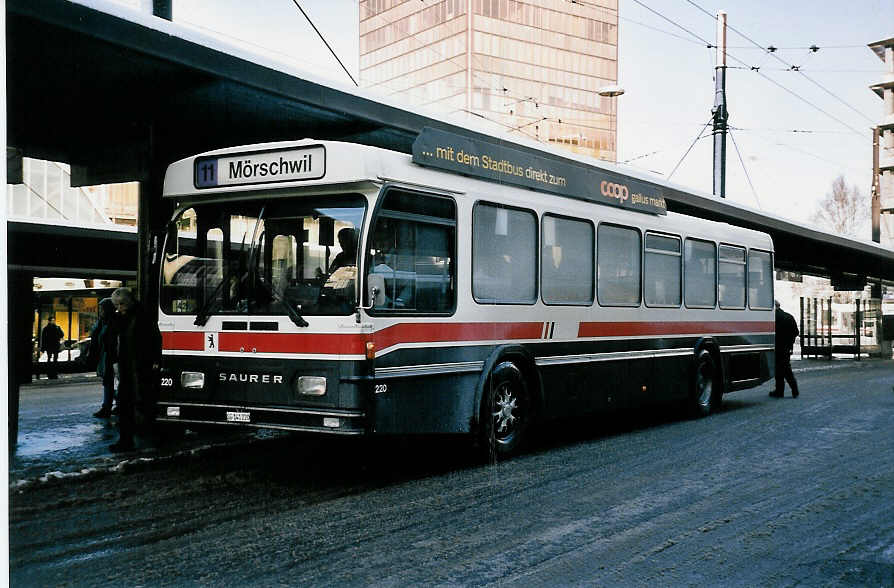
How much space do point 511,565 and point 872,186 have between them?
4409 centimetres

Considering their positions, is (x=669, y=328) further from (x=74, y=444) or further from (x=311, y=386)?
(x=74, y=444)

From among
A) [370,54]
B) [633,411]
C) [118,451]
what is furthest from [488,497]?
[370,54]

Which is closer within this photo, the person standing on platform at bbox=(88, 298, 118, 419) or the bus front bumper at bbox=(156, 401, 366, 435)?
the bus front bumper at bbox=(156, 401, 366, 435)

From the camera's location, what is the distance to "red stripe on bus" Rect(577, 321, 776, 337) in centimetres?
1100

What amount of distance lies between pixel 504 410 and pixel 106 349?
6.05m

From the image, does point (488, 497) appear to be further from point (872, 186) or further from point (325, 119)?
point (872, 186)

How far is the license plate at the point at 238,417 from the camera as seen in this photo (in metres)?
7.96

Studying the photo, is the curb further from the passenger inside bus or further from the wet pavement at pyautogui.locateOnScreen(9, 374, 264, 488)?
the passenger inside bus

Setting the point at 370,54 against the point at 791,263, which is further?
the point at 370,54

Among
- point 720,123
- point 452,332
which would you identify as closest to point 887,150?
point 720,123

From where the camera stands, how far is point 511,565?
5535mm

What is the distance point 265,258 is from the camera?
321 inches

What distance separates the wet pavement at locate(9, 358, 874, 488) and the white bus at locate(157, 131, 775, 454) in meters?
1.00

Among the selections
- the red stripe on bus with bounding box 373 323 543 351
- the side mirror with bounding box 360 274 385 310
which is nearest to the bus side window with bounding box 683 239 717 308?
the red stripe on bus with bounding box 373 323 543 351
